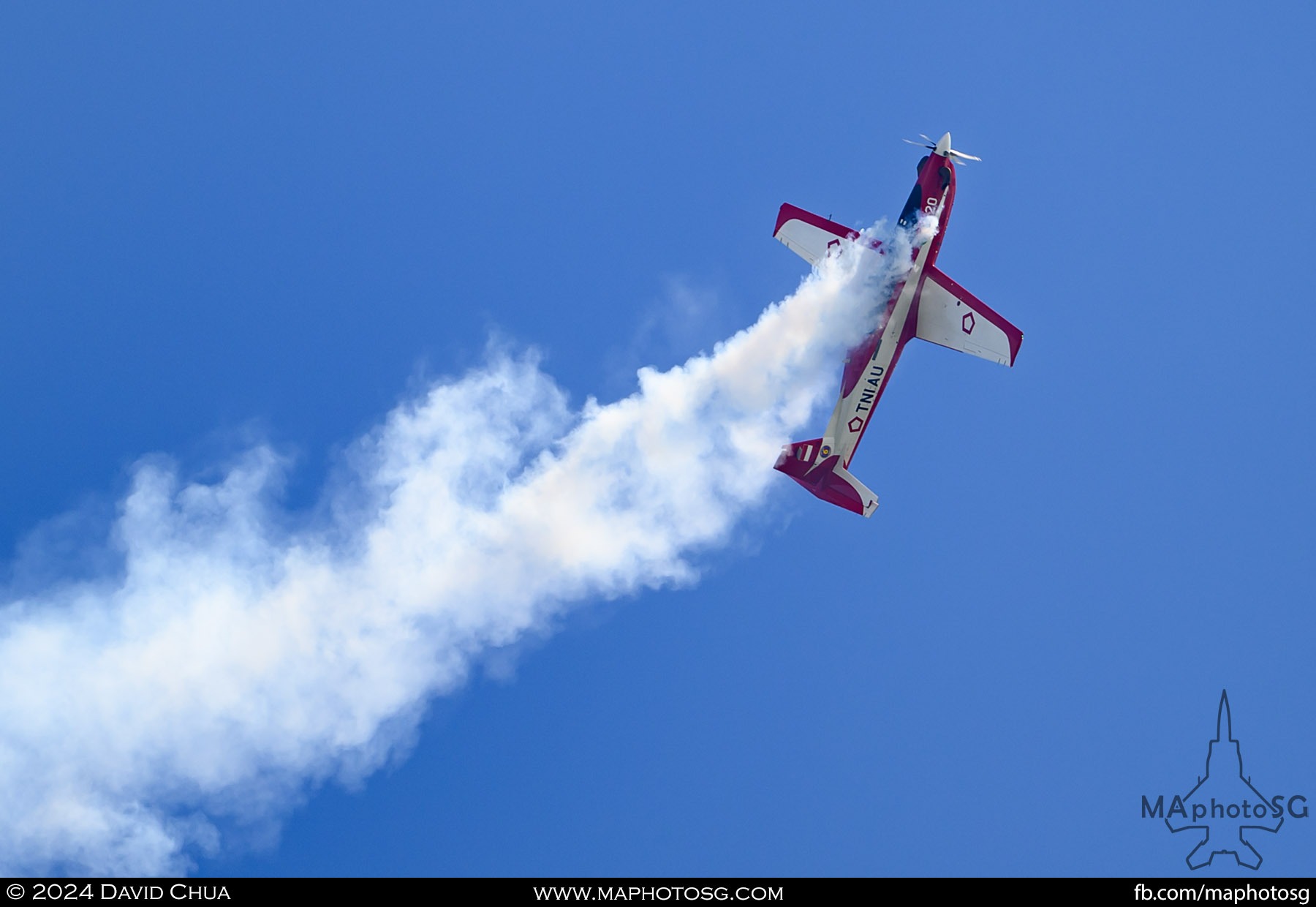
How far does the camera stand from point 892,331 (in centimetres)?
4831

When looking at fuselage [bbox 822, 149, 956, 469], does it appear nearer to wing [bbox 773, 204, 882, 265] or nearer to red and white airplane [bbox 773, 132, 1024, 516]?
red and white airplane [bbox 773, 132, 1024, 516]

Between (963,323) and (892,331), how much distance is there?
281cm

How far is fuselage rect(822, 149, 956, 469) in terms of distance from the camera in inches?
1833

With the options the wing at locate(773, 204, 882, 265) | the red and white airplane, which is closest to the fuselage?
the red and white airplane

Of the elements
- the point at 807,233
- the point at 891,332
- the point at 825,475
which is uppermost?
the point at 807,233

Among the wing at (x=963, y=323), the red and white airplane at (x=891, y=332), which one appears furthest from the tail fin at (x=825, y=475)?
the wing at (x=963, y=323)

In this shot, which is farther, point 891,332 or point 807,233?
point 807,233

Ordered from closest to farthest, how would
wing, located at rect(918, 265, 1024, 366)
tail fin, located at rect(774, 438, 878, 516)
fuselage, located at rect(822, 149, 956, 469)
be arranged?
1. fuselage, located at rect(822, 149, 956, 469)
2. wing, located at rect(918, 265, 1024, 366)
3. tail fin, located at rect(774, 438, 878, 516)

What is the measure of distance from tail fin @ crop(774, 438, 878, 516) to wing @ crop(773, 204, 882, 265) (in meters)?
6.98

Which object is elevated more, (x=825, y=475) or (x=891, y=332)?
(x=891, y=332)

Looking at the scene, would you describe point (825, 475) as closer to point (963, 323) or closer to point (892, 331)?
point (892, 331)

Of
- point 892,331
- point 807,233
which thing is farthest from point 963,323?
point 807,233
